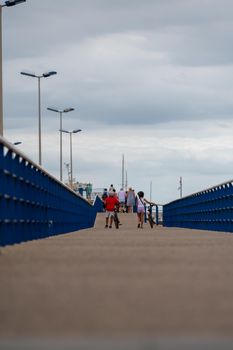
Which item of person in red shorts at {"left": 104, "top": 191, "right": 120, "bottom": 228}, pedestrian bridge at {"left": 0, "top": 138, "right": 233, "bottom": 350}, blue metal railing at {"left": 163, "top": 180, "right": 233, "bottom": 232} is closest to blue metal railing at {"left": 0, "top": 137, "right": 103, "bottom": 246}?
pedestrian bridge at {"left": 0, "top": 138, "right": 233, "bottom": 350}

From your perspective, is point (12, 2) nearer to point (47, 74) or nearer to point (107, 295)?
point (47, 74)

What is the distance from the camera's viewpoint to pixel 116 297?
685 cm

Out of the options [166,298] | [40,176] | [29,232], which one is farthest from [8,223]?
[166,298]

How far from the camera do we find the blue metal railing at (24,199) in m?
14.4

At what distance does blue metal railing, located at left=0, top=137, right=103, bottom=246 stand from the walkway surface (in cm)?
303

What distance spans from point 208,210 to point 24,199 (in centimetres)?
1815

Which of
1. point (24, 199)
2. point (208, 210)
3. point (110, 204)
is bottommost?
point (24, 199)

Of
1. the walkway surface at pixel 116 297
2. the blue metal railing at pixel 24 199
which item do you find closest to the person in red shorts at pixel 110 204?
the blue metal railing at pixel 24 199

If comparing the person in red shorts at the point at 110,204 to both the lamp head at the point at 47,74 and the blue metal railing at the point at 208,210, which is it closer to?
the blue metal railing at the point at 208,210

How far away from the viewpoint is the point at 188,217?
43.7 m

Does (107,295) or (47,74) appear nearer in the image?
(107,295)

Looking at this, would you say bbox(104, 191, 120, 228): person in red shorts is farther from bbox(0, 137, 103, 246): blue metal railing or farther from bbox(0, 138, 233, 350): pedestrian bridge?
bbox(0, 138, 233, 350): pedestrian bridge

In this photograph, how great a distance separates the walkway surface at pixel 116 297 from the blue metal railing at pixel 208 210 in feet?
55.9

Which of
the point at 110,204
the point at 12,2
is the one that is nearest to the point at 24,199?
the point at 12,2
